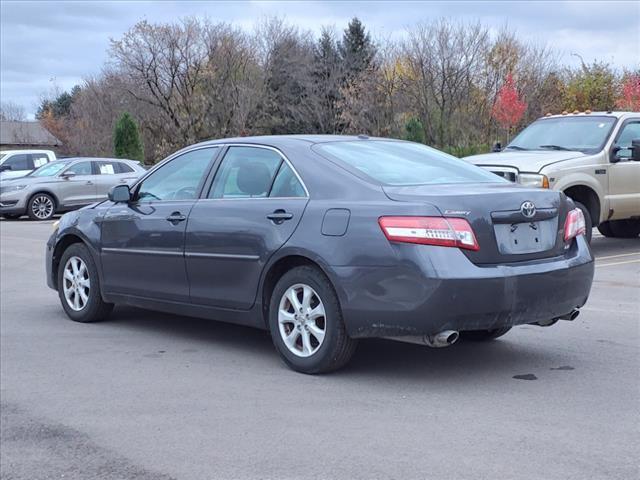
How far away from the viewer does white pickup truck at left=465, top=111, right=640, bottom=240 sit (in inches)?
430

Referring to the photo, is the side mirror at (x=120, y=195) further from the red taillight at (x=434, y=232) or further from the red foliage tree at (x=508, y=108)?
the red foliage tree at (x=508, y=108)

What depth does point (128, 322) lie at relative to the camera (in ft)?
26.4

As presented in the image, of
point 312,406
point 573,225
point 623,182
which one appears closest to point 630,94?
point 623,182

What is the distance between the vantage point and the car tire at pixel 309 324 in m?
5.67

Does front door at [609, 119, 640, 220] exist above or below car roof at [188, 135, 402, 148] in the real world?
below

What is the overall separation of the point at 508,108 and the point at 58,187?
2391 cm

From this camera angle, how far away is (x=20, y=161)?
26328 millimetres

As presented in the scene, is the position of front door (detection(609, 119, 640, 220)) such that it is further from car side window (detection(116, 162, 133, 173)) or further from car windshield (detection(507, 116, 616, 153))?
car side window (detection(116, 162, 133, 173))

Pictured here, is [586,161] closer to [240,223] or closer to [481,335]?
[481,335]

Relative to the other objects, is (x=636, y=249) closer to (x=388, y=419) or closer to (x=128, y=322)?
(x=128, y=322)

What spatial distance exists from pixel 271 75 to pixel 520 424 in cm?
4566

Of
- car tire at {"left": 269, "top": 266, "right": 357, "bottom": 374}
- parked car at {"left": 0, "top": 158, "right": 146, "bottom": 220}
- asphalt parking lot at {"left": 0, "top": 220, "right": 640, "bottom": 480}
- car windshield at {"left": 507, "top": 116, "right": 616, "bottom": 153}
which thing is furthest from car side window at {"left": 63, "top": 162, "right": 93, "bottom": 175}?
car tire at {"left": 269, "top": 266, "right": 357, "bottom": 374}

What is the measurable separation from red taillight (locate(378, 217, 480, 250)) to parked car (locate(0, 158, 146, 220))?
738 inches

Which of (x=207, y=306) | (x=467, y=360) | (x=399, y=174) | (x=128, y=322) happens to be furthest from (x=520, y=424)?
(x=128, y=322)
